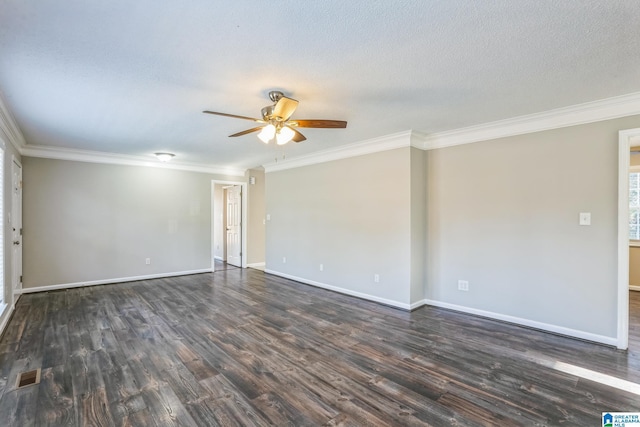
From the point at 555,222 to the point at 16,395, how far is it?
513cm

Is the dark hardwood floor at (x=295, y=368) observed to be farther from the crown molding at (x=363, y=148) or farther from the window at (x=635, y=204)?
the crown molding at (x=363, y=148)

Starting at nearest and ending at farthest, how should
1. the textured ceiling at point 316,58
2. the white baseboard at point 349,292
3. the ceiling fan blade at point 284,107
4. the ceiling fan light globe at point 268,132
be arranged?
1. the textured ceiling at point 316,58
2. the ceiling fan blade at point 284,107
3. the ceiling fan light globe at point 268,132
4. the white baseboard at point 349,292

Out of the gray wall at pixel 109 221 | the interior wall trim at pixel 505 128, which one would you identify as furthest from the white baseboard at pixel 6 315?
the interior wall trim at pixel 505 128

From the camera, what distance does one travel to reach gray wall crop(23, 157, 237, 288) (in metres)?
5.18

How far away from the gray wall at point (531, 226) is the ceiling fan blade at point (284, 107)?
2.58m

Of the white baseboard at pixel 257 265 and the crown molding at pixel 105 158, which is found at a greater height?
the crown molding at pixel 105 158

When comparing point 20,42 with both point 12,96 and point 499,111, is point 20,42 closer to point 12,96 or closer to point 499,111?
point 12,96

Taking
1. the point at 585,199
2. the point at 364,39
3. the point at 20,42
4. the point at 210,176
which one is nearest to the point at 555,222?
the point at 585,199

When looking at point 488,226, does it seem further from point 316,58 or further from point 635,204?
point 635,204

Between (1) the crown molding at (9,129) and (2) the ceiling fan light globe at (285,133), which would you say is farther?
(1) the crown molding at (9,129)

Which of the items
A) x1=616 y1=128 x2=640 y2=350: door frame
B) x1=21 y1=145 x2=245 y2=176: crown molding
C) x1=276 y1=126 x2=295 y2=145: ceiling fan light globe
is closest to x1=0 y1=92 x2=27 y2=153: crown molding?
x1=21 y1=145 x2=245 y2=176: crown molding

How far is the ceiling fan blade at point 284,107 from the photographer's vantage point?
2569mm

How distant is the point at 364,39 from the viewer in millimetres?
2025

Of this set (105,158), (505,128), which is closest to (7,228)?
(105,158)
